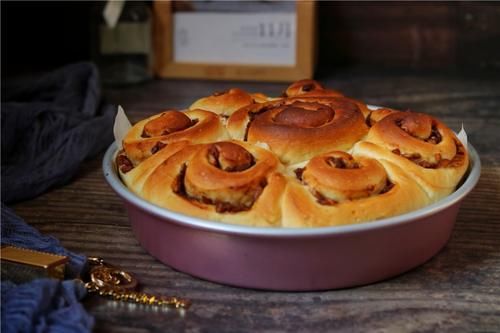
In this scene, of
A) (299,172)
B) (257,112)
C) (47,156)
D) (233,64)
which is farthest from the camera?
(233,64)

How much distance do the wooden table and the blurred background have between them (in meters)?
0.56

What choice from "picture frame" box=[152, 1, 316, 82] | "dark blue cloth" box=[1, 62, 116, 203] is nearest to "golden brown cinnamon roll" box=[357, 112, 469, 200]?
"dark blue cloth" box=[1, 62, 116, 203]

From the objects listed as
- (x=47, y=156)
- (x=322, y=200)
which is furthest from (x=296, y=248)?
(x=47, y=156)

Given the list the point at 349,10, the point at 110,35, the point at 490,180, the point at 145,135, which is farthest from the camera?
the point at 349,10

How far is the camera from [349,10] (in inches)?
62.1

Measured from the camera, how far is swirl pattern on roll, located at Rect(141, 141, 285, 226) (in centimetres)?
63

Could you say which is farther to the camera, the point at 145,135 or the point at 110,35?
the point at 110,35

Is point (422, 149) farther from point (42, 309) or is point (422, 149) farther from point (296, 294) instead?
point (42, 309)

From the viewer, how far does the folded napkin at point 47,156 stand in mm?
576


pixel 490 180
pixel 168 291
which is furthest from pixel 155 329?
pixel 490 180

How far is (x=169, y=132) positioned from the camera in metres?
0.76

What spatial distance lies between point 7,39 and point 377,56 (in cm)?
91

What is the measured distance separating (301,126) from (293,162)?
0.04m

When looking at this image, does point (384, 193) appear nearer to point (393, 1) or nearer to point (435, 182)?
point (435, 182)
